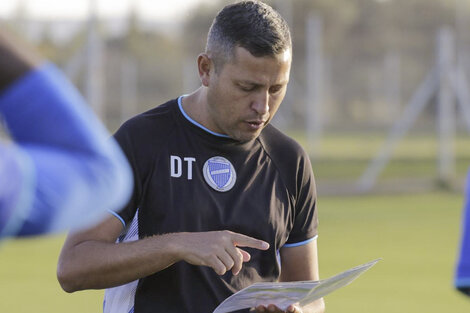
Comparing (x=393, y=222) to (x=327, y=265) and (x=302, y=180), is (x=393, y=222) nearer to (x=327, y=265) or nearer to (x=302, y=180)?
(x=327, y=265)

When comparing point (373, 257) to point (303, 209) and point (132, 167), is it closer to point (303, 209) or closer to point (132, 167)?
point (303, 209)

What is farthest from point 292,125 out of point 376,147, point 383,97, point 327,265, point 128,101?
point 327,265

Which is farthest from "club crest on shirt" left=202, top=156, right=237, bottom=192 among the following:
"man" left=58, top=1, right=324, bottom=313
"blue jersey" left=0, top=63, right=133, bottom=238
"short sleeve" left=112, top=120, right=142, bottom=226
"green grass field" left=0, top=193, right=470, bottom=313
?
"blue jersey" left=0, top=63, right=133, bottom=238

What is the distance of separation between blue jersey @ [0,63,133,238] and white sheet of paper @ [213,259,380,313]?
1.85 meters

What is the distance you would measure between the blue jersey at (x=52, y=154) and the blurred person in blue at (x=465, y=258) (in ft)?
4.75

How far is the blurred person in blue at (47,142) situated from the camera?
1.52 m

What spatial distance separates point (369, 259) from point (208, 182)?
27.0 ft

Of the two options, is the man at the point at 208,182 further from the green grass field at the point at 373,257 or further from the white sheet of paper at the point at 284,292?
the green grass field at the point at 373,257

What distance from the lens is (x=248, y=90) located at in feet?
12.2

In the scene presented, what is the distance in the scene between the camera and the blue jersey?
1.51m

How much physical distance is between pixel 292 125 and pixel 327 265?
39.7m

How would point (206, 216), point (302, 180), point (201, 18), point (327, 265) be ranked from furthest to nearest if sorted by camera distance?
point (201, 18) < point (327, 265) < point (302, 180) < point (206, 216)

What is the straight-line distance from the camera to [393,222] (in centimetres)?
1605

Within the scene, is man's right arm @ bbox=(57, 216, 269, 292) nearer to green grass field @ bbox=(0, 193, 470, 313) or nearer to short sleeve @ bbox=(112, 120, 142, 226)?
short sleeve @ bbox=(112, 120, 142, 226)
